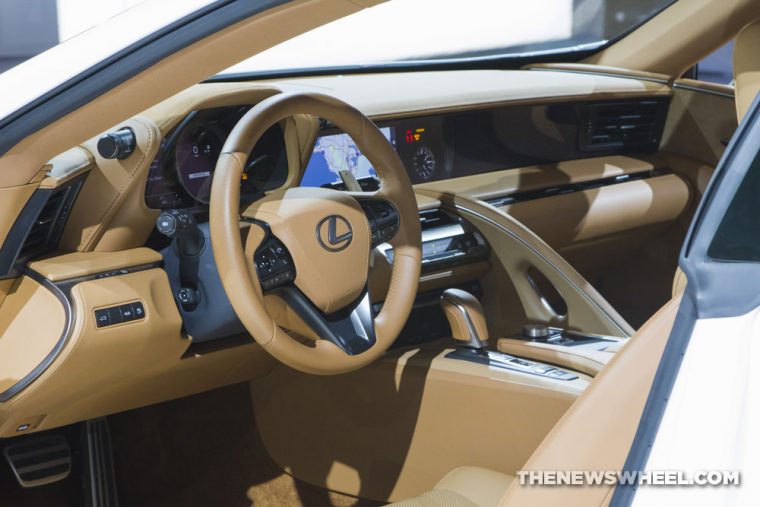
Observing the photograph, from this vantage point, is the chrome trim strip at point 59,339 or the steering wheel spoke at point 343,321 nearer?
the chrome trim strip at point 59,339

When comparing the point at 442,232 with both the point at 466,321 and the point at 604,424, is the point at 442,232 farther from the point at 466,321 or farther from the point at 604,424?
the point at 604,424

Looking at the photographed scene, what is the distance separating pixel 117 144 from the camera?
1570mm

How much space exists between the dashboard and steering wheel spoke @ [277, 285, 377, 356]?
0.25 m

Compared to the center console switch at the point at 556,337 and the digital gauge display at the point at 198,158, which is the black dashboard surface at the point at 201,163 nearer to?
the digital gauge display at the point at 198,158

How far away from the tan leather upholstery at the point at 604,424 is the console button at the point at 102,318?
0.91 m

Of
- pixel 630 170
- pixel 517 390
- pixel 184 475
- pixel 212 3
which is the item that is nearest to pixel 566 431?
pixel 212 3

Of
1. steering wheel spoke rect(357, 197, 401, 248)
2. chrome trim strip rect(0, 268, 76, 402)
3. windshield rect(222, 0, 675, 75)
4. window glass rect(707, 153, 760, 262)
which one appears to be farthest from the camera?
windshield rect(222, 0, 675, 75)

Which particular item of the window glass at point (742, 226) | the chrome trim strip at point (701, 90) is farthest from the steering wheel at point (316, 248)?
the chrome trim strip at point (701, 90)

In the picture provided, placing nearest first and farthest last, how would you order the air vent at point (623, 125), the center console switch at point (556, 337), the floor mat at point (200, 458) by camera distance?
the center console switch at point (556, 337)
the floor mat at point (200, 458)
the air vent at point (623, 125)

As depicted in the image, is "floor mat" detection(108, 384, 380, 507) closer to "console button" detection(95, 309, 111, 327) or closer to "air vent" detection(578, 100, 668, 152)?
"console button" detection(95, 309, 111, 327)

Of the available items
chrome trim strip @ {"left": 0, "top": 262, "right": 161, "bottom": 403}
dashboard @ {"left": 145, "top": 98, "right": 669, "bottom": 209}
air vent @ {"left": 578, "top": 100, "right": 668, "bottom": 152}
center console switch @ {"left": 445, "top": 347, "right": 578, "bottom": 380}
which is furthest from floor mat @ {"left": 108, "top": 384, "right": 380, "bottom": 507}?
air vent @ {"left": 578, "top": 100, "right": 668, "bottom": 152}

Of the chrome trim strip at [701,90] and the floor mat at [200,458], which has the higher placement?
the chrome trim strip at [701,90]

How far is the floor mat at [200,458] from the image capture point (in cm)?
238

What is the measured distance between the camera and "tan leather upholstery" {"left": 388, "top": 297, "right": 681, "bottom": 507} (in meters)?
0.81
